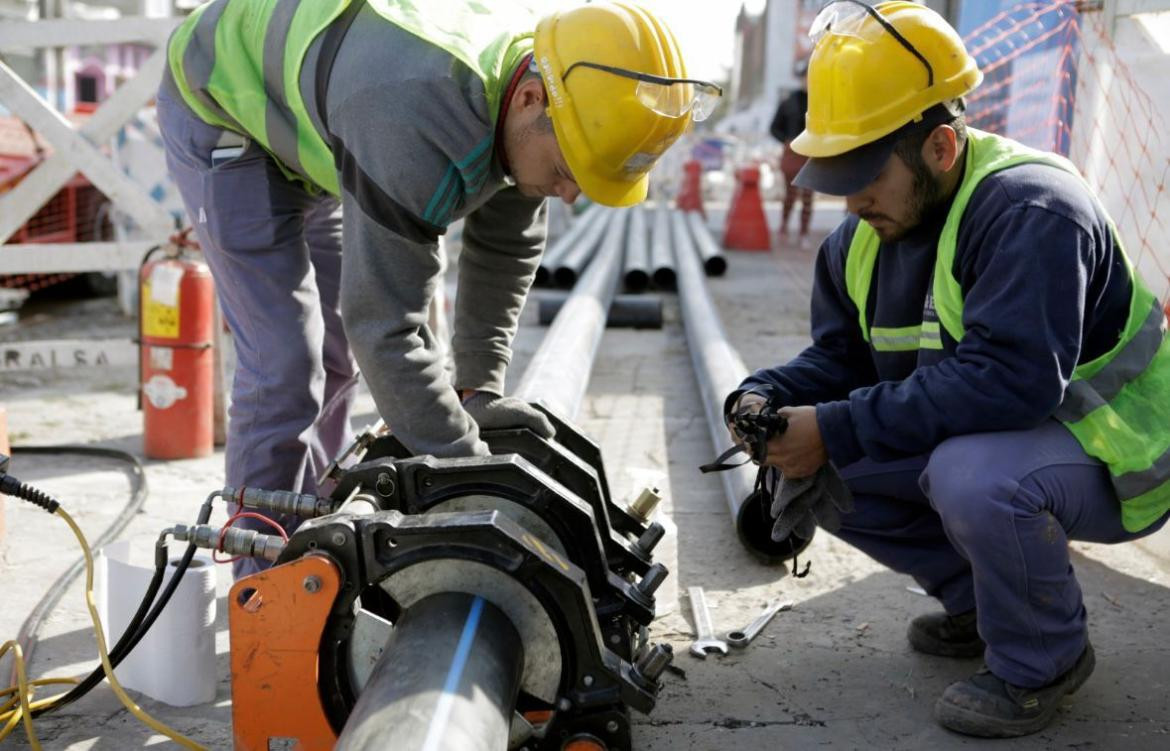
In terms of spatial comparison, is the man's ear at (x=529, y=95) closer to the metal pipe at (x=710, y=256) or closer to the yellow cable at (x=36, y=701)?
the yellow cable at (x=36, y=701)

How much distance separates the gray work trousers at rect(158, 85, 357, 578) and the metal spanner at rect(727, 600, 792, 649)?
45.0 inches

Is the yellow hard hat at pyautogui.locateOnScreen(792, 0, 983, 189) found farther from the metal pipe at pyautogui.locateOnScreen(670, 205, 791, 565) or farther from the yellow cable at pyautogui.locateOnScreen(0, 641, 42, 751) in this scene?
the yellow cable at pyautogui.locateOnScreen(0, 641, 42, 751)

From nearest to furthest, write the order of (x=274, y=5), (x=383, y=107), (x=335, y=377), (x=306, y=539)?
1. (x=306, y=539)
2. (x=383, y=107)
3. (x=274, y=5)
4. (x=335, y=377)

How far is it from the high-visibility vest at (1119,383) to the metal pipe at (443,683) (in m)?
1.16

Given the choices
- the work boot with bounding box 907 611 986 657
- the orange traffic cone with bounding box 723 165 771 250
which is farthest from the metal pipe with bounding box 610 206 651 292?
the work boot with bounding box 907 611 986 657

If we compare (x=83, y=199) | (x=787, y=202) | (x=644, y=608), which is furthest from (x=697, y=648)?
(x=787, y=202)

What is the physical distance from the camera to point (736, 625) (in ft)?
9.72

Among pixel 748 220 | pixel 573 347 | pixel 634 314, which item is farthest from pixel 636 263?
pixel 573 347

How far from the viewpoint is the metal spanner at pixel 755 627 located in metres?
2.83

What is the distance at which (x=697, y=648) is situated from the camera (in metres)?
2.80

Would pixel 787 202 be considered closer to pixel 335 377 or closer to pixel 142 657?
pixel 335 377

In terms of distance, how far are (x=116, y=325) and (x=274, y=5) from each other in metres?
5.36

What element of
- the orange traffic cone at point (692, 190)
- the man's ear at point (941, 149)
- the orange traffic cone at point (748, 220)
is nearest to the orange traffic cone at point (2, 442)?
the man's ear at point (941, 149)

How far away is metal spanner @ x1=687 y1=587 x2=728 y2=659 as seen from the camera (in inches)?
110
